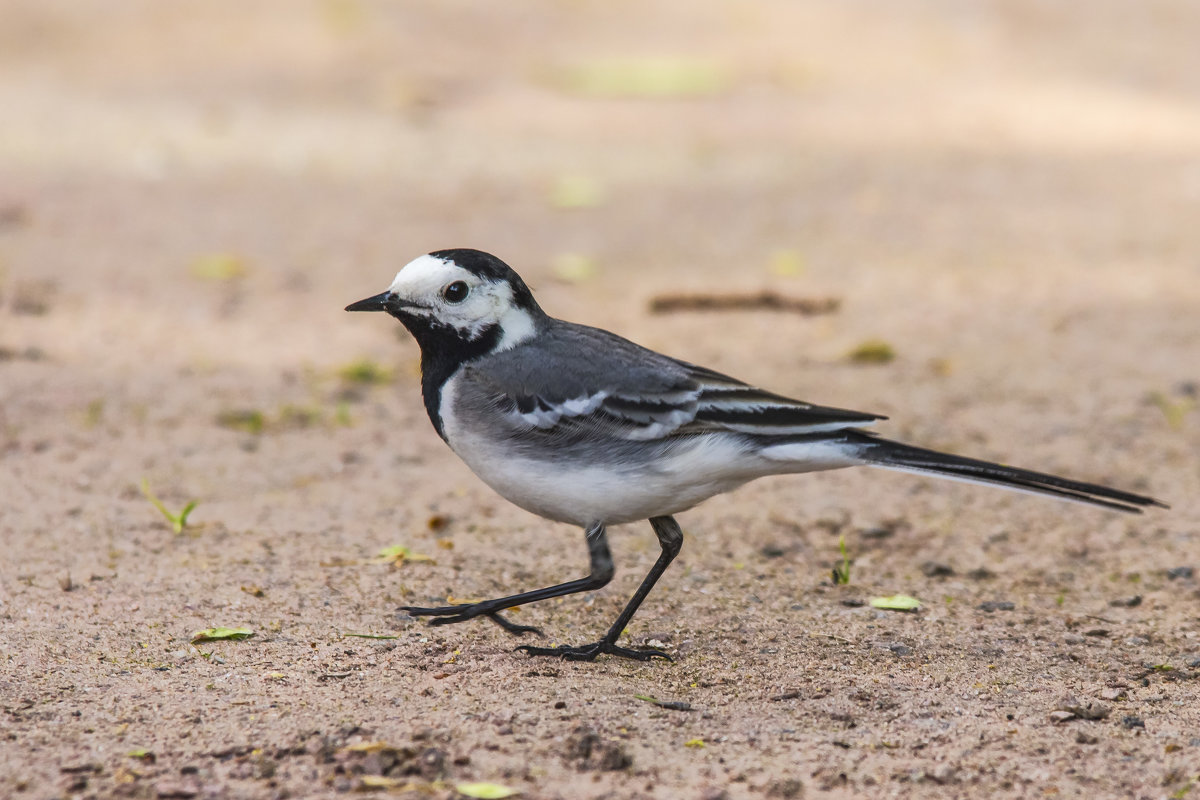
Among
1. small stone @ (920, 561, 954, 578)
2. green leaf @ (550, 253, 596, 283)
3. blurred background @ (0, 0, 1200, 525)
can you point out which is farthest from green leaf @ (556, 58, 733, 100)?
small stone @ (920, 561, 954, 578)

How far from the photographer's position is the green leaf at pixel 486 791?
2.99 meters

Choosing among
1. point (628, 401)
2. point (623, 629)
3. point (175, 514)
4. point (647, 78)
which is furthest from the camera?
point (647, 78)

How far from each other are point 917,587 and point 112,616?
2.70m

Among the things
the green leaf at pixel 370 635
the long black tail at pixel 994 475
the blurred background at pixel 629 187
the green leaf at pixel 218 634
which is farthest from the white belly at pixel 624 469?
the blurred background at pixel 629 187

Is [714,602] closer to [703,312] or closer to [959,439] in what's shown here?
[959,439]

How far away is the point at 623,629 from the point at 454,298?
3.77ft

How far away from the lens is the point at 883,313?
25.3 ft

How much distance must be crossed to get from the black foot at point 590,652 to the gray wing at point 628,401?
25.6 inches

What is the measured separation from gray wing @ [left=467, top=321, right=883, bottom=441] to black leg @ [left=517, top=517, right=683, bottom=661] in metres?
0.49

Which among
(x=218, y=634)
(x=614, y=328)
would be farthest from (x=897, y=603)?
(x=614, y=328)

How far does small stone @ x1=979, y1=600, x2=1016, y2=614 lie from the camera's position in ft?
14.9

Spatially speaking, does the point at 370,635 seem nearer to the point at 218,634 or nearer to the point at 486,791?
the point at 218,634

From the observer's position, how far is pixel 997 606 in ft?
15.0

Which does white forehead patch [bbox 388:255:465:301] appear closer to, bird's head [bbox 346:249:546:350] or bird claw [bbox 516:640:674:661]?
bird's head [bbox 346:249:546:350]
